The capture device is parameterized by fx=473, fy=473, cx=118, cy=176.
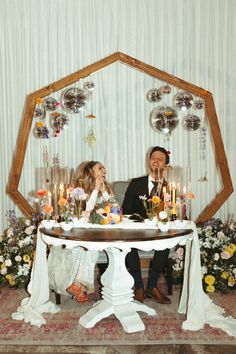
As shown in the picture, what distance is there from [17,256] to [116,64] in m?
2.71

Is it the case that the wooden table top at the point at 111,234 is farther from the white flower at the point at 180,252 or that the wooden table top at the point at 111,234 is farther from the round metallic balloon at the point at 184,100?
the round metallic balloon at the point at 184,100

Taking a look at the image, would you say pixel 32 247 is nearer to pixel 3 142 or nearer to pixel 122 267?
pixel 122 267

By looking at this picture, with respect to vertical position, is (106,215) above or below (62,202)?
below

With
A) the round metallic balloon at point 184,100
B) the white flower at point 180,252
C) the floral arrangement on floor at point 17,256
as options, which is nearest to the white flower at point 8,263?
the floral arrangement on floor at point 17,256

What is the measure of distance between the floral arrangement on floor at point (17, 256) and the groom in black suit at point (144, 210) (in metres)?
1.06

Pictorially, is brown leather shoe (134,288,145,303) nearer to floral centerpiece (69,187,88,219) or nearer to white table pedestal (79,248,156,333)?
white table pedestal (79,248,156,333)

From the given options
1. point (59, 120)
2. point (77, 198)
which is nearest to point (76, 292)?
point (77, 198)

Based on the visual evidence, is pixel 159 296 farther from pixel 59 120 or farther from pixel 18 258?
pixel 59 120

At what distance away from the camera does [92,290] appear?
4164mm

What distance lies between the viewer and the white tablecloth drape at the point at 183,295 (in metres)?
3.40

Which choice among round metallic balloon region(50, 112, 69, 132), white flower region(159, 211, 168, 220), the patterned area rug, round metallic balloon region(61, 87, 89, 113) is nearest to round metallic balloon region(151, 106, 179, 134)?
round metallic balloon region(61, 87, 89, 113)

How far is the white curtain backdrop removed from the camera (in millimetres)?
5941

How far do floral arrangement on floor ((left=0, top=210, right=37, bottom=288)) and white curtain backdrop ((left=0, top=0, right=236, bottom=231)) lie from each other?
53.0 inches

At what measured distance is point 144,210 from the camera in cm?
448
